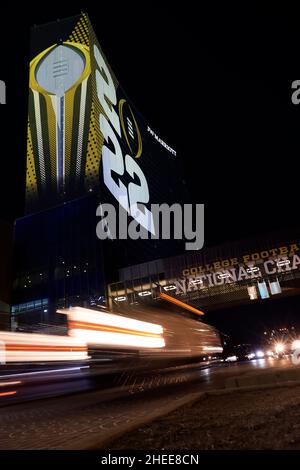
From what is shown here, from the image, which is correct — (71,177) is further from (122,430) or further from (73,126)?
(122,430)

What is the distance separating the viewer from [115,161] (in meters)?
63.3

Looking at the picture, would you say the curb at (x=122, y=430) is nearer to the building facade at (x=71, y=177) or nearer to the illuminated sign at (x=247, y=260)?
the illuminated sign at (x=247, y=260)

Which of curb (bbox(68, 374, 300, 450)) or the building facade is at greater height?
the building facade

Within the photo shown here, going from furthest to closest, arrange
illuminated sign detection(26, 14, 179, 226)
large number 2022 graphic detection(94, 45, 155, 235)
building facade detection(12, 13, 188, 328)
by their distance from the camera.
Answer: large number 2022 graphic detection(94, 45, 155, 235), illuminated sign detection(26, 14, 179, 226), building facade detection(12, 13, 188, 328)

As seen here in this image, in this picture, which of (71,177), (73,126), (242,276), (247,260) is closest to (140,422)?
(242,276)

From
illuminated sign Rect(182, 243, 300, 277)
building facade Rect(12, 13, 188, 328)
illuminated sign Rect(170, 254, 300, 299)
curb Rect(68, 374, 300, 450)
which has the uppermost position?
building facade Rect(12, 13, 188, 328)

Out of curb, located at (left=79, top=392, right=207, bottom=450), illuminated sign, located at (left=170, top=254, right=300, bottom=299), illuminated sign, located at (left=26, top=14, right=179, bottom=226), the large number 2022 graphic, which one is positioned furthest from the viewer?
the large number 2022 graphic

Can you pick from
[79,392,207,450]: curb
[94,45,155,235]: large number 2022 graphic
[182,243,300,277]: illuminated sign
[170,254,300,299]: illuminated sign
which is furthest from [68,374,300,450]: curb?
[94,45,155,235]: large number 2022 graphic

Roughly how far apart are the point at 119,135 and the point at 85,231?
24247 mm

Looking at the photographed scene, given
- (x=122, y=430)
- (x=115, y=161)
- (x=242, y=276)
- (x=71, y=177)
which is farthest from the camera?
(x=115, y=161)

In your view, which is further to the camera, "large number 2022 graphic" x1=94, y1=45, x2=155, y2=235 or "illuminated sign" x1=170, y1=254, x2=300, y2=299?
"large number 2022 graphic" x1=94, y1=45, x2=155, y2=235

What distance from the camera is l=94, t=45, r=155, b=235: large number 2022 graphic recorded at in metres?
59.6

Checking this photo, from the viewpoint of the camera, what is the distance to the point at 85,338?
42.1 feet

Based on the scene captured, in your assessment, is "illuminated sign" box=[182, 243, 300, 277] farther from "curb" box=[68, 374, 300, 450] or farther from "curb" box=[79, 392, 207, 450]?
"curb" box=[79, 392, 207, 450]
